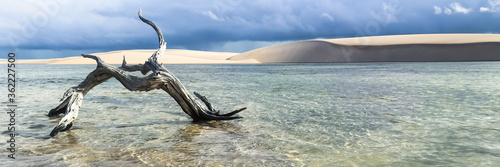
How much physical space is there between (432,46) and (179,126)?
107 metres

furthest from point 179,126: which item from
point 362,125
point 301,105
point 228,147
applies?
point 301,105

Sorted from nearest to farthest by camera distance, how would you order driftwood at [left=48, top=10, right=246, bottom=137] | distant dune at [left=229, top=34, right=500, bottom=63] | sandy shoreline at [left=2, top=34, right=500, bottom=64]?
1. driftwood at [left=48, top=10, right=246, bottom=137]
2. sandy shoreline at [left=2, top=34, right=500, bottom=64]
3. distant dune at [left=229, top=34, right=500, bottom=63]

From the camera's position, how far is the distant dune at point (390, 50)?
96.8 m

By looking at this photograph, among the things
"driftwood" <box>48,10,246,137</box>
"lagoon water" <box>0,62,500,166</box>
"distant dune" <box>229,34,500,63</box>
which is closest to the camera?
"lagoon water" <box>0,62,500,166</box>

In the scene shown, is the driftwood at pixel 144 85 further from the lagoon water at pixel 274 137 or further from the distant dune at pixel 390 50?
the distant dune at pixel 390 50

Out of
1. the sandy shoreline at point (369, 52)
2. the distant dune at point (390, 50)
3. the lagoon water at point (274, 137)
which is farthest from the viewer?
the distant dune at point (390, 50)

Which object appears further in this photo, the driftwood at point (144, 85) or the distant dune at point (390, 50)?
the distant dune at point (390, 50)

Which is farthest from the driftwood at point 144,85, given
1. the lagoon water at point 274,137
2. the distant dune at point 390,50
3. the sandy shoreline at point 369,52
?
the distant dune at point 390,50

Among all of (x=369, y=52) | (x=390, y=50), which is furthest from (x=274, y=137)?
(x=390, y=50)

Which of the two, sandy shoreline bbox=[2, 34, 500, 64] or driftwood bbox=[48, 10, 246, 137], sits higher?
sandy shoreline bbox=[2, 34, 500, 64]

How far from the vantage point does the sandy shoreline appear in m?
95.8

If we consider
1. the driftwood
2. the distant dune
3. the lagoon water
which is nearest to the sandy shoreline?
the distant dune

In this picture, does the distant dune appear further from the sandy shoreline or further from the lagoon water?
the lagoon water

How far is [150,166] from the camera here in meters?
4.89
